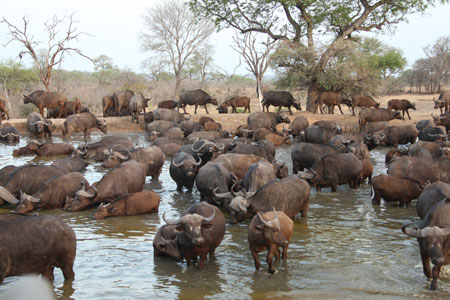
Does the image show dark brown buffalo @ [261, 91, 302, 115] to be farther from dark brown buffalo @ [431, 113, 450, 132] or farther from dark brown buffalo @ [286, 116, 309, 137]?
dark brown buffalo @ [431, 113, 450, 132]

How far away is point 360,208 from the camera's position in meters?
11.2

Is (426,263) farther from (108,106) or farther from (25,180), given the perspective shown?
(108,106)

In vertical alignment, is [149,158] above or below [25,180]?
above

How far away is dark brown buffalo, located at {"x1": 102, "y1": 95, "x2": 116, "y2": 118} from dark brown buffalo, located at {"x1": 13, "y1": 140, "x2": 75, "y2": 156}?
11697mm

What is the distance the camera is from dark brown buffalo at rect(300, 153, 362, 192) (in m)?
12.5

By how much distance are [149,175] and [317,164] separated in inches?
200

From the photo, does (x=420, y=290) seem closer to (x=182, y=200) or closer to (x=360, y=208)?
(x=360, y=208)

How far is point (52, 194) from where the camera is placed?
10.8 m

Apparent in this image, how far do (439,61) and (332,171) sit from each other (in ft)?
155

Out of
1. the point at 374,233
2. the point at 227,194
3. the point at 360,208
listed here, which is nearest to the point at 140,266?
the point at 227,194

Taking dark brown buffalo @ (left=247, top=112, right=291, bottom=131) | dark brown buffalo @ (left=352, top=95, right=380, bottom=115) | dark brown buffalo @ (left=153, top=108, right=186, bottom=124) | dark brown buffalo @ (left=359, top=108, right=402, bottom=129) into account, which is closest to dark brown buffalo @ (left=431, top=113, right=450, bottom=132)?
dark brown buffalo @ (left=359, top=108, right=402, bottom=129)

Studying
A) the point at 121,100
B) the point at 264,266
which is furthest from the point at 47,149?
the point at 264,266

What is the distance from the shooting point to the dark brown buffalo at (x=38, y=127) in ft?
78.2

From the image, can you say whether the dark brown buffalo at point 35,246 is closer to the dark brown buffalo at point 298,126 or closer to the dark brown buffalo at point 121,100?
the dark brown buffalo at point 298,126
